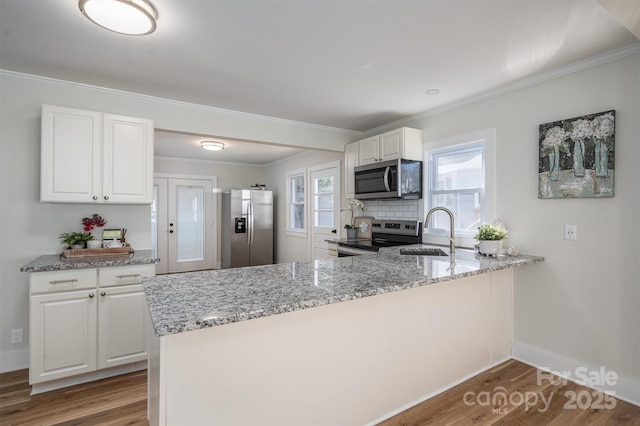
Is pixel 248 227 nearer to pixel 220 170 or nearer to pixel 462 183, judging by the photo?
pixel 220 170

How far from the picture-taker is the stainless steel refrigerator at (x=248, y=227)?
624cm

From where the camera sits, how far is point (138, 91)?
2920 mm

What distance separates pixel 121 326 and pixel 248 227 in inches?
151

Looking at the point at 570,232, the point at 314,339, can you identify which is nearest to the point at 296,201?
the point at 570,232

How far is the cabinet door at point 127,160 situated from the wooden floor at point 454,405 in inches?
58.4

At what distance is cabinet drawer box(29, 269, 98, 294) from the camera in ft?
7.45

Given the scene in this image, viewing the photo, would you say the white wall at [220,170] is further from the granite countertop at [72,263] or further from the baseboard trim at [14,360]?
the baseboard trim at [14,360]

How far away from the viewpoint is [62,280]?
7.67ft

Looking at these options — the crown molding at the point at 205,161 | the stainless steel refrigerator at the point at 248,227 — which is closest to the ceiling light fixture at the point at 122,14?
the stainless steel refrigerator at the point at 248,227

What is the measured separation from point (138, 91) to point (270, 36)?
1625mm

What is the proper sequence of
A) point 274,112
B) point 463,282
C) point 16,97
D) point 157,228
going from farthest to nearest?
point 157,228, point 274,112, point 16,97, point 463,282

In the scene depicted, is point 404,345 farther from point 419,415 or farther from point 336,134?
point 336,134

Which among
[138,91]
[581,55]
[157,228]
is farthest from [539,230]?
[157,228]

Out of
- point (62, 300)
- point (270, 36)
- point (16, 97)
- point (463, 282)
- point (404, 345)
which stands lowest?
point (404, 345)
